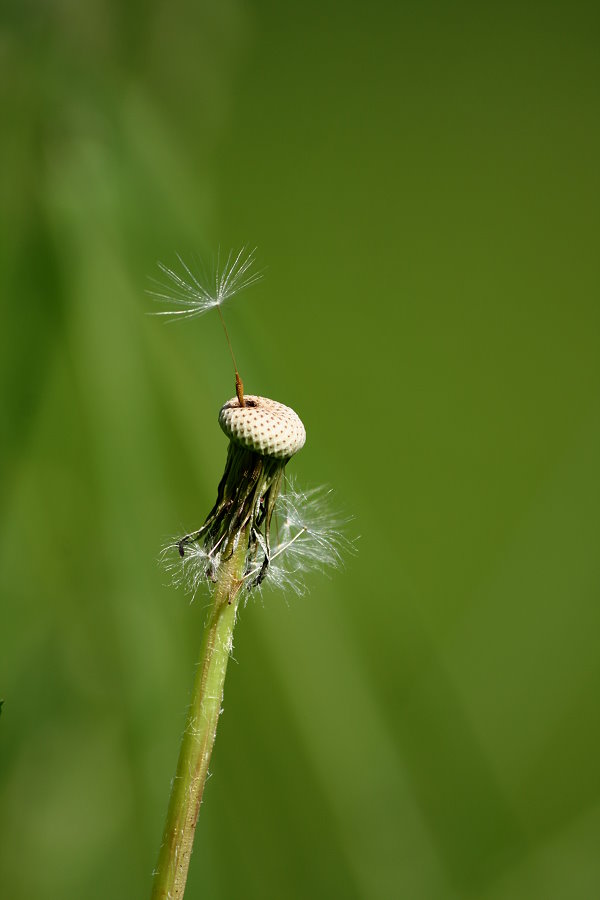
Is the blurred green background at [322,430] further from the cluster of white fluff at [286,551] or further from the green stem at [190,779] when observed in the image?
the green stem at [190,779]

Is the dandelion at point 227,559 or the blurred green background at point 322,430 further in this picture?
the blurred green background at point 322,430

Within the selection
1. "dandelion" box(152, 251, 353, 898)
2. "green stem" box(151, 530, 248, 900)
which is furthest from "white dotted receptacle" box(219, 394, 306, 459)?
"green stem" box(151, 530, 248, 900)

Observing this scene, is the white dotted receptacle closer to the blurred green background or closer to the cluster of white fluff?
the cluster of white fluff

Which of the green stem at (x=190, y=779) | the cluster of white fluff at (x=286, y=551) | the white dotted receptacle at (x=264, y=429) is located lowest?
the green stem at (x=190, y=779)

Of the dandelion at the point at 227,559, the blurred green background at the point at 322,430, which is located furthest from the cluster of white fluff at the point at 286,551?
the blurred green background at the point at 322,430

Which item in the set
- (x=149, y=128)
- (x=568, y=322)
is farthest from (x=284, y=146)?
(x=568, y=322)

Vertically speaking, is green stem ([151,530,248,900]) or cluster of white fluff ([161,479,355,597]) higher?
cluster of white fluff ([161,479,355,597])
